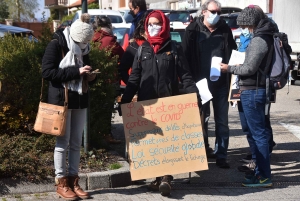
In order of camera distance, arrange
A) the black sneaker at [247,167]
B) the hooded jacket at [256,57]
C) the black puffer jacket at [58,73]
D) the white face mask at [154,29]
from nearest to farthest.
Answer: the black puffer jacket at [58,73] → the white face mask at [154,29] → the hooded jacket at [256,57] → the black sneaker at [247,167]

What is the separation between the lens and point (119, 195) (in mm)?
6582

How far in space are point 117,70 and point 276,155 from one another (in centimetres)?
250

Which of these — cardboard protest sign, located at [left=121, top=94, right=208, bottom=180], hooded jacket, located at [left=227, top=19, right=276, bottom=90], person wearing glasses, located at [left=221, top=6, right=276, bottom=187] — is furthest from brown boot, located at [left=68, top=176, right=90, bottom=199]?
hooded jacket, located at [left=227, top=19, right=276, bottom=90]

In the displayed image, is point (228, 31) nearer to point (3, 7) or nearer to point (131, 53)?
point (131, 53)

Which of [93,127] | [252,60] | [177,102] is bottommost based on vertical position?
[93,127]

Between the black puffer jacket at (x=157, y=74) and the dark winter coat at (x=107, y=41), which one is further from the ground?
the dark winter coat at (x=107, y=41)

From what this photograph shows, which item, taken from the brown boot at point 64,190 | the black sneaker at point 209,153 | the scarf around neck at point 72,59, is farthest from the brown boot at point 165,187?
the black sneaker at point 209,153

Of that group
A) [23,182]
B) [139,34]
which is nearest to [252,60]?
[139,34]

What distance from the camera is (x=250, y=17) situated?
684cm

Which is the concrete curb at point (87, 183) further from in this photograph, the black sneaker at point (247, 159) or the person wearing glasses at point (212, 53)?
the black sneaker at point (247, 159)

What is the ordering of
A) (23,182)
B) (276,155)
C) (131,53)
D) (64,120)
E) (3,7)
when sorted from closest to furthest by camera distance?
(64,120), (23,182), (131,53), (276,155), (3,7)

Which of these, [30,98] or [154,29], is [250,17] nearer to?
[154,29]

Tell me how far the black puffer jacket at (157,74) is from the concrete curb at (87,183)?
832mm

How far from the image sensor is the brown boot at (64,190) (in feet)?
20.5
